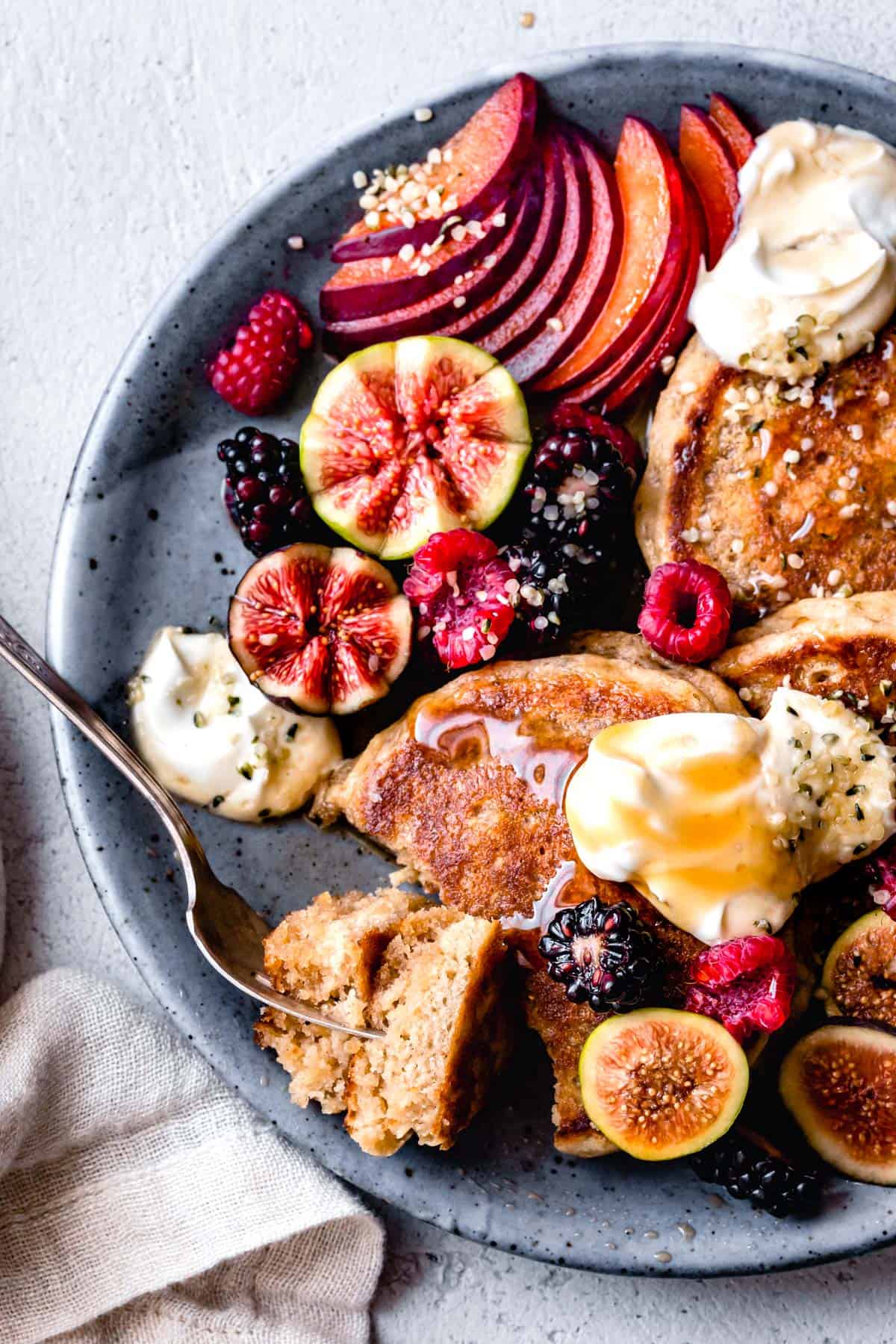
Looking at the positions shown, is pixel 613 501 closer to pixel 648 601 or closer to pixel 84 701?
pixel 648 601

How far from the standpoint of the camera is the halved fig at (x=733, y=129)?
9.93ft

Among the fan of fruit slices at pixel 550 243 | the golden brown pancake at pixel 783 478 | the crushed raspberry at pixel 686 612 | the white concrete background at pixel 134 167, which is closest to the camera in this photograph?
the crushed raspberry at pixel 686 612

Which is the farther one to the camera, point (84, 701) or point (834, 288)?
point (84, 701)

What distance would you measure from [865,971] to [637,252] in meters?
1.80

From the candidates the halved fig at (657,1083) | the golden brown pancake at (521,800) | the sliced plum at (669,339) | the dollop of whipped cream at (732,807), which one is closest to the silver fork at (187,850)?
the golden brown pancake at (521,800)

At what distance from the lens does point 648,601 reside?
2.88 meters

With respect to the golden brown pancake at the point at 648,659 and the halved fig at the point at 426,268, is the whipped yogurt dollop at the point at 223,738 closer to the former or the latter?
the golden brown pancake at the point at 648,659

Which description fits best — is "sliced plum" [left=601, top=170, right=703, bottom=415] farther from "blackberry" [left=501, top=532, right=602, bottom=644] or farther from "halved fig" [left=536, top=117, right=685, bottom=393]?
"blackberry" [left=501, top=532, right=602, bottom=644]

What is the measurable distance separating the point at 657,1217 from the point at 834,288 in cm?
224

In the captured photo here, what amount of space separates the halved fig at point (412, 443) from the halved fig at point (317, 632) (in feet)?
0.39

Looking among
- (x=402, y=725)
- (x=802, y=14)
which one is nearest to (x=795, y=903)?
(x=402, y=725)

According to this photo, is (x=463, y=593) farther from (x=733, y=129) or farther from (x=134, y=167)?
(x=134, y=167)

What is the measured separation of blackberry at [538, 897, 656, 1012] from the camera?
8.52 ft

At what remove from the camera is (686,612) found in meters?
2.89
